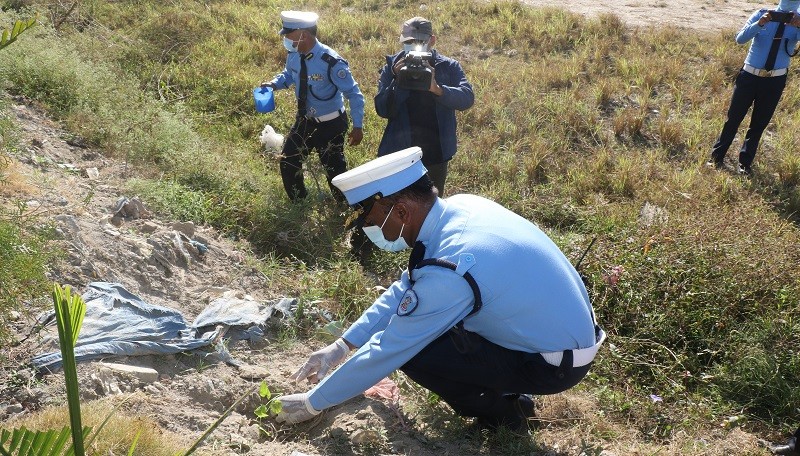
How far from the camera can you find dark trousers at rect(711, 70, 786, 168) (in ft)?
21.7

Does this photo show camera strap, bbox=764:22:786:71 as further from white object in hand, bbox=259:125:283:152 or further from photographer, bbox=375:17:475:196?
white object in hand, bbox=259:125:283:152

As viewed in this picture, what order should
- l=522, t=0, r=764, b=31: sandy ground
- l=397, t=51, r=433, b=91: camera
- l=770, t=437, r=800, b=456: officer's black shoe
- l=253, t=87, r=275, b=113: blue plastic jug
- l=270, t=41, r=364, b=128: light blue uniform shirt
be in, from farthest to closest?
l=522, t=0, r=764, b=31: sandy ground, l=253, t=87, r=275, b=113: blue plastic jug, l=270, t=41, r=364, b=128: light blue uniform shirt, l=397, t=51, r=433, b=91: camera, l=770, t=437, r=800, b=456: officer's black shoe

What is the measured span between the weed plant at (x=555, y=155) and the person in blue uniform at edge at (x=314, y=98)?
0.17m

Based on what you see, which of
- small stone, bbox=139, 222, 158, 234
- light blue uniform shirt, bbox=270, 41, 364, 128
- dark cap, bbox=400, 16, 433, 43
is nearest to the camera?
small stone, bbox=139, 222, 158, 234

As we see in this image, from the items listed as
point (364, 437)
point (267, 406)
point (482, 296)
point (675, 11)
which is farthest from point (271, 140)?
point (675, 11)

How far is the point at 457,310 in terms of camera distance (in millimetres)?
2828

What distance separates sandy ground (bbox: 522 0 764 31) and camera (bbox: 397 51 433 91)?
6680 mm

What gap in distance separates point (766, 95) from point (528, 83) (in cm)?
255

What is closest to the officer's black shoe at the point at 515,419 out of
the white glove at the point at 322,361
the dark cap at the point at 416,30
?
the white glove at the point at 322,361

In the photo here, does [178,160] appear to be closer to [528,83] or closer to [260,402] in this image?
[260,402]

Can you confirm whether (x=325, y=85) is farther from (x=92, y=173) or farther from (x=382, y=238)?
(x=382, y=238)

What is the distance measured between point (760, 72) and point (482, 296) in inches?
190

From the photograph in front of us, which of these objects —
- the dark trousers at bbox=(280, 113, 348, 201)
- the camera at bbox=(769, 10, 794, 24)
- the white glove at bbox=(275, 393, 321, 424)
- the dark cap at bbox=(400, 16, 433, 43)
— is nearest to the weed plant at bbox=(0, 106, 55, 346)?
the white glove at bbox=(275, 393, 321, 424)

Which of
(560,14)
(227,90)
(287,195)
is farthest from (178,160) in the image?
(560,14)
